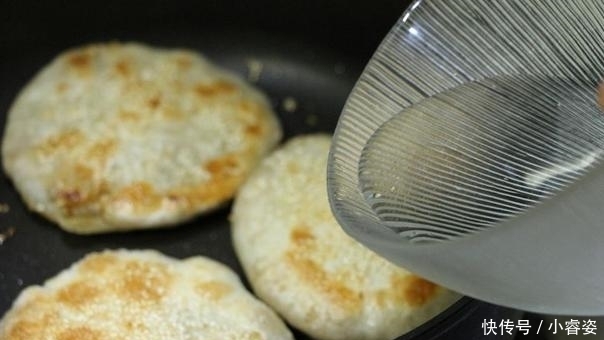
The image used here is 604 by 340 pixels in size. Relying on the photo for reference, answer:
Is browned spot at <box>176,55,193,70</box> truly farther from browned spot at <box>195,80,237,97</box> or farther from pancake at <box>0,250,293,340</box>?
pancake at <box>0,250,293,340</box>

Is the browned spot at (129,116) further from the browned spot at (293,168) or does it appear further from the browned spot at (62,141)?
the browned spot at (293,168)

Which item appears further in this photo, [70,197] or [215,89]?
[215,89]

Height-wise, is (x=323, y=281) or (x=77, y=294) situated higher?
(x=323, y=281)

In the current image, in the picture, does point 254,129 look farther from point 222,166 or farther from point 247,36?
point 247,36

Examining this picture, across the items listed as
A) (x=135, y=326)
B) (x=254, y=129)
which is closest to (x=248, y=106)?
(x=254, y=129)

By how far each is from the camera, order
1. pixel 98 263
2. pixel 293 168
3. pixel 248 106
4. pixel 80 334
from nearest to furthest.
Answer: pixel 80 334
pixel 98 263
pixel 293 168
pixel 248 106

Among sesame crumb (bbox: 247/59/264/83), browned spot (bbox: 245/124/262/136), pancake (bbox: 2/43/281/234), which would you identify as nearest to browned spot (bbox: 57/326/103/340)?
pancake (bbox: 2/43/281/234)

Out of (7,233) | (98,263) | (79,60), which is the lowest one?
(7,233)
